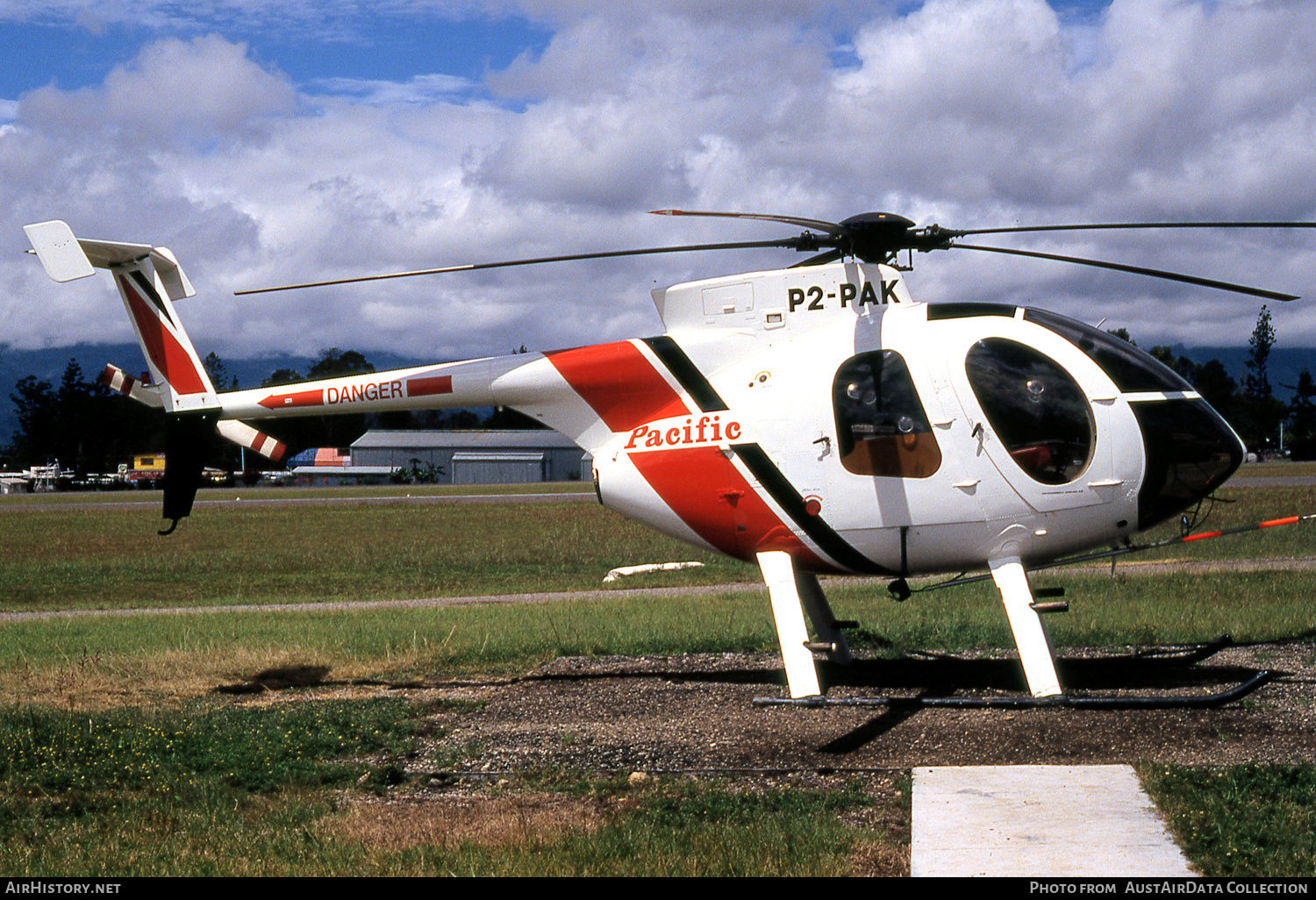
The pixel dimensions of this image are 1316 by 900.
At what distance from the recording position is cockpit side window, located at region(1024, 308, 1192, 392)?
10180 millimetres

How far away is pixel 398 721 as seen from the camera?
34.9ft

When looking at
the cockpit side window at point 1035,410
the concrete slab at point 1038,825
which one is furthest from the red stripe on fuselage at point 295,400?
the concrete slab at point 1038,825

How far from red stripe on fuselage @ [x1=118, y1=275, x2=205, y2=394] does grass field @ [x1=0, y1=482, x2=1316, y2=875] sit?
132 inches

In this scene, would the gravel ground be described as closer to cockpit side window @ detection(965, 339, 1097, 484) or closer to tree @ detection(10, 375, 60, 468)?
cockpit side window @ detection(965, 339, 1097, 484)

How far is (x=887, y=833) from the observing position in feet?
23.1

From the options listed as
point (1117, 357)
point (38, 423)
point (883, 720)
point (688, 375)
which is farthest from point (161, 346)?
point (38, 423)

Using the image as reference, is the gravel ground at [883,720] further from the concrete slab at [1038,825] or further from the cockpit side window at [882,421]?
the cockpit side window at [882,421]

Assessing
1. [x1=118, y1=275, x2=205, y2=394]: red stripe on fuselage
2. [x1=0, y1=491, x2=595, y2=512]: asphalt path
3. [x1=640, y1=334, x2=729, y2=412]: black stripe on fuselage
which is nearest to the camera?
[x1=640, y1=334, x2=729, y2=412]: black stripe on fuselage

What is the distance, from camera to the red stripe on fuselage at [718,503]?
11016 millimetres

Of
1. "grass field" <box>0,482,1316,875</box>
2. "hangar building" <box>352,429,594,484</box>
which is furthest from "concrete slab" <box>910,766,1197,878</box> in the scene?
"hangar building" <box>352,429,594,484</box>

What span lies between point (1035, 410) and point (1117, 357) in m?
0.87

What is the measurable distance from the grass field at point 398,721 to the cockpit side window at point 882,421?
3467mm
